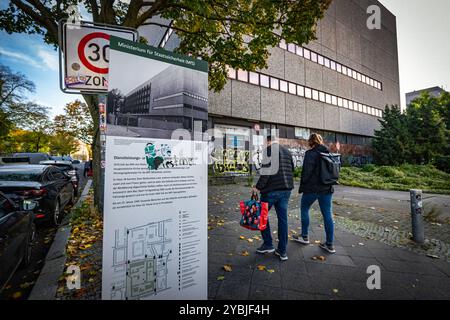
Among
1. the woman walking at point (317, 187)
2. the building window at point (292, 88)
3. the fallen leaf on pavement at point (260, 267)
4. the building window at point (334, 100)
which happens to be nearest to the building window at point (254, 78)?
the building window at point (292, 88)

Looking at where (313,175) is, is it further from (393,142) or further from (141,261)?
(393,142)

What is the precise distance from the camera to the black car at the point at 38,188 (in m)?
4.78

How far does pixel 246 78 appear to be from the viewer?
16.0 metres

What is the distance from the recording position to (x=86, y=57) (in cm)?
273

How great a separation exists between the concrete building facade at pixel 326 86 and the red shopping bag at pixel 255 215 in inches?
473

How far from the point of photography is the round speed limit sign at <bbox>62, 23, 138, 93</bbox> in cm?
267

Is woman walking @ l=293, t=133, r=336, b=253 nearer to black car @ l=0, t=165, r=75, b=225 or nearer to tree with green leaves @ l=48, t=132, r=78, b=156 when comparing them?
black car @ l=0, t=165, r=75, b=225

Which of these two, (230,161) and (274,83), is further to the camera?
(274,83)

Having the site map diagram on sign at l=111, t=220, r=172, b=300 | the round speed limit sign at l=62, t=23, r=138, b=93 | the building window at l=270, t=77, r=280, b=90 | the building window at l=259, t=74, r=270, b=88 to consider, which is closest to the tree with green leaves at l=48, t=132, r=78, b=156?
the building window at l=259, t=74, r=270, b=88

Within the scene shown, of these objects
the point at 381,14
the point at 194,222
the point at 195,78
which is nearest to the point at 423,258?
the point at 194,222

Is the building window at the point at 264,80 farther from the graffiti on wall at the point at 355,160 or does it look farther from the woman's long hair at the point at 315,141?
the woman's long hair at the point at 315,141

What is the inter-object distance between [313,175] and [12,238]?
464 cm

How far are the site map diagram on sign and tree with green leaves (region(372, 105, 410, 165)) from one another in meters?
28.7

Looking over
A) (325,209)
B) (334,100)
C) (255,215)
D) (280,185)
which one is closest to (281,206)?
(280,185)
